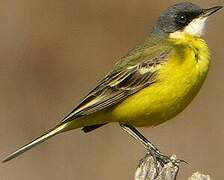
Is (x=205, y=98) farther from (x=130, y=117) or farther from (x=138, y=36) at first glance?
(x=130, y=117)

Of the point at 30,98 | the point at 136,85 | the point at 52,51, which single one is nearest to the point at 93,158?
the point at 30,98

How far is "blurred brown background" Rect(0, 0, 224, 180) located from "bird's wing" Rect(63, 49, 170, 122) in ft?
12.3

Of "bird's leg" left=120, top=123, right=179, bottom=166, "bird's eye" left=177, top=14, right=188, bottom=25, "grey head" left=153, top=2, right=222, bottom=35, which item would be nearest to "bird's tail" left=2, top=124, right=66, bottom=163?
"bird's leg" left=120, top=123, right=179, bottom=166

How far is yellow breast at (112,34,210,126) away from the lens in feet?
40.2

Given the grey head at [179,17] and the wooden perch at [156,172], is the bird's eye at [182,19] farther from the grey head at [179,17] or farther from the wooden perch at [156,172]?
the wooden perch at [156,172]

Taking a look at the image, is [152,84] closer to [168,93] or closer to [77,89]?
[168,93]

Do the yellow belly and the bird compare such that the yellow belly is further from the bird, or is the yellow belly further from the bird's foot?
the bird's foot

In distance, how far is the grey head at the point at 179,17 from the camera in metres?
12.9

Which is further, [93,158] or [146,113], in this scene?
[93,158]

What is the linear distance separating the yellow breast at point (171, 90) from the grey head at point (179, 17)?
0.40 metres

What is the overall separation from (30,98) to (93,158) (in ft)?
5.50

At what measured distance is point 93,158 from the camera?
54.9 feet

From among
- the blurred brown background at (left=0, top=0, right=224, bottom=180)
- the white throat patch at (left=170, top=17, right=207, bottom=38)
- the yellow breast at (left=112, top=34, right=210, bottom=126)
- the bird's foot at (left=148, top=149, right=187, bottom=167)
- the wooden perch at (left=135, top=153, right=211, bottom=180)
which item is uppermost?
the blurred brown background at (left=0, top=0, right=224, bottom=180)

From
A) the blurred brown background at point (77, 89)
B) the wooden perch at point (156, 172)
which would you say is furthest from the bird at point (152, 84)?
the blurred brown background at point (77, 89)
